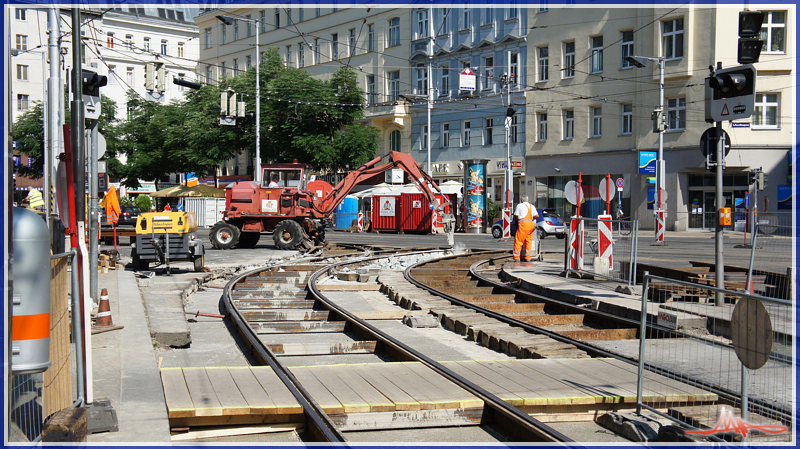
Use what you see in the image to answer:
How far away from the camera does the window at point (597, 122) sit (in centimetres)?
3941

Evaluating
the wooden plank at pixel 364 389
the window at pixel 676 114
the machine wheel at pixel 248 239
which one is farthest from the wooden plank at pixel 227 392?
the window at pixel 676 114

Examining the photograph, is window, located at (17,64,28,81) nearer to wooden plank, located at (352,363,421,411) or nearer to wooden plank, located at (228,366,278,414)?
wooden plank, located at (228,366,278,414)

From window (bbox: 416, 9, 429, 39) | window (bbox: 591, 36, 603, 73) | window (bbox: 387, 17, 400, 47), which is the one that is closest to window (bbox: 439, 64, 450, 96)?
window (bbox: 416, 9, 429, 39)

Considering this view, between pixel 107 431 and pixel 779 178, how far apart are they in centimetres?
3548

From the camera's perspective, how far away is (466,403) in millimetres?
5633

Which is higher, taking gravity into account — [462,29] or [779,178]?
[462,29]

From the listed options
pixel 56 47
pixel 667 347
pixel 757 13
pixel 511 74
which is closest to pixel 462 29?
pixel 511 74

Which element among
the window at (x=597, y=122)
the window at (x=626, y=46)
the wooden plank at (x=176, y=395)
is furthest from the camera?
the window at (x=597, y=122)

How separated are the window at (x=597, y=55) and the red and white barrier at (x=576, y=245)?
25.7m

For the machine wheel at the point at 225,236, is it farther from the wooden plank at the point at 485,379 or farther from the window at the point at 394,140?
the window at the point at 394,140

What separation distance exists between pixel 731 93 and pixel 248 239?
19.9 metres

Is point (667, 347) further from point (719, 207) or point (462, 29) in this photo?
point (462, 29)

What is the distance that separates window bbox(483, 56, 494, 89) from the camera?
43062mm

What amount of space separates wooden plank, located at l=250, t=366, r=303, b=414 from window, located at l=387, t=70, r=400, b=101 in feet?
140
